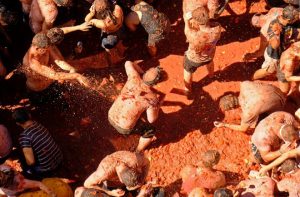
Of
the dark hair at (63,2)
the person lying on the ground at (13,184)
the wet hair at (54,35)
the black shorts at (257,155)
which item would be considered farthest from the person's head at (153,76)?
the person lying on the ground at (13,184)

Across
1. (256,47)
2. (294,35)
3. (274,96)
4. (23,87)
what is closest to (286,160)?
(274,96)

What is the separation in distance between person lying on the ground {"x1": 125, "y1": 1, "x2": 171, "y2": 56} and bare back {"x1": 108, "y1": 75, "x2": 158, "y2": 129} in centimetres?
108

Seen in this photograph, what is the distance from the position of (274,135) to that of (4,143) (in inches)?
149

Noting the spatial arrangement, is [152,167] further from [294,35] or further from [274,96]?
[294,35]

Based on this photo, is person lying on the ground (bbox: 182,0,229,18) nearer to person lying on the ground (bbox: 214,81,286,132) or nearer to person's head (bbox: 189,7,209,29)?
person's head (bbox: 189,7,209,29)

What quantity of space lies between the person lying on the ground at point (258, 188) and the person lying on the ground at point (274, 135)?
467mm

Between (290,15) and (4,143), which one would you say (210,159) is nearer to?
(290,15)

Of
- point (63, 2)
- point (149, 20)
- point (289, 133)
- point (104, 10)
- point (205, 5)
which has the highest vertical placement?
point (63, 2)

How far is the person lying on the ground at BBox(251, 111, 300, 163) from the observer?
6.30 meters

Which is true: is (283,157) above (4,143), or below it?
below

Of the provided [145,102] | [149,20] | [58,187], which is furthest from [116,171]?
[149,20]

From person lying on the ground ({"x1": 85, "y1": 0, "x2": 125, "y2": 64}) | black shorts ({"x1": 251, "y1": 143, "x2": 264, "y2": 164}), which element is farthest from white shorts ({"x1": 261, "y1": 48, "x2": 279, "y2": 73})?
person lying on the ground ({"x1": 85, "y1": 0, "x2": 125, "y2": 64})

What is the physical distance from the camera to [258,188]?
6.11 meters

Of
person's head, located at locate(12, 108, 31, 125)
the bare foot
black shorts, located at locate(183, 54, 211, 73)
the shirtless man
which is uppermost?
person's head, located at locate(12, 108, 31, 125)
